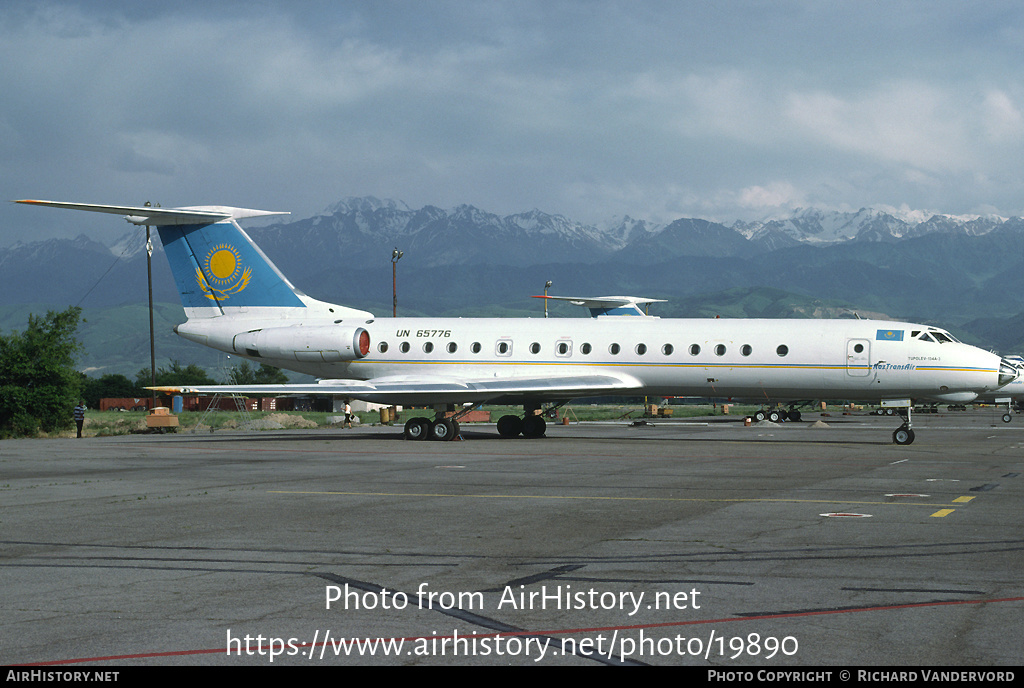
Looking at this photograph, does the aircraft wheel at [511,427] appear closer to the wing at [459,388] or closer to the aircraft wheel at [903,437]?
the wing at [459,388]

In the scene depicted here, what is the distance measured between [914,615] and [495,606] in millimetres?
2969

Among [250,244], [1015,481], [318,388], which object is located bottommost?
[1015,481]

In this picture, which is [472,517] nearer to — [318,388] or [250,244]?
[318,388]

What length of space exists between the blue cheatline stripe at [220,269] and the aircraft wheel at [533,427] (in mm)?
8292

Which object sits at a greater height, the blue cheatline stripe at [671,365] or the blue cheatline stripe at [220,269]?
the blue cheatline stripe at [220,269]

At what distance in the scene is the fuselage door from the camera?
89.7 feet

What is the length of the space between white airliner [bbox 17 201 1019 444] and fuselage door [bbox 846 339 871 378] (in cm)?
3

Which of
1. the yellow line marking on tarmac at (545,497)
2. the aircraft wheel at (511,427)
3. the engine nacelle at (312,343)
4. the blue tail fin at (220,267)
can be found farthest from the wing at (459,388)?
the yellow line marking on tarmac at (545,497)

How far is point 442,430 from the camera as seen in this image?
2953 cm

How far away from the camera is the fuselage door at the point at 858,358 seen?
27.3m

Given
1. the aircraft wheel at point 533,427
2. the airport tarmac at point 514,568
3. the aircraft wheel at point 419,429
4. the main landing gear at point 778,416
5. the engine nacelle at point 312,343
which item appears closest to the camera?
the airport tarmac at point 514,568

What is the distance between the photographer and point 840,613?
7.02 metres

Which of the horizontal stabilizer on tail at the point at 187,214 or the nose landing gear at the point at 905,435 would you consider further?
the horizontal stabilizer on tail at the point at 187,214
